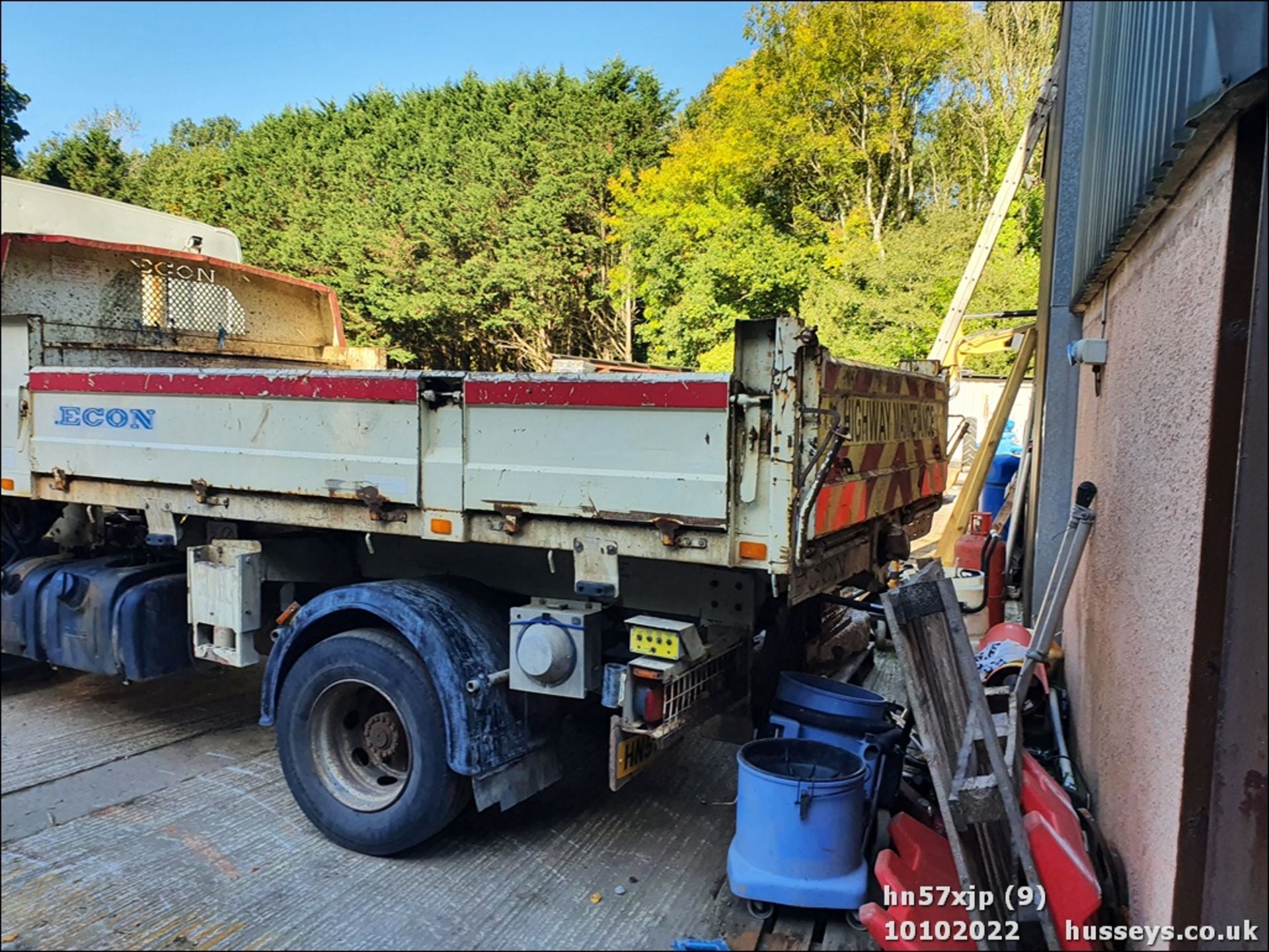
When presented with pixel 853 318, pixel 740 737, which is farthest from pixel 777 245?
pixel 740 737

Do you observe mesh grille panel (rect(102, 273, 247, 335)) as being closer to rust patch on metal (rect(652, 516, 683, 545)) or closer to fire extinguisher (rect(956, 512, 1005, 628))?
rust patch on metal (rect(652, 516, 683, 545))

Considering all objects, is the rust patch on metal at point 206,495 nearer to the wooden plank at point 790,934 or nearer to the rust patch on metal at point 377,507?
the rust patch on metal at point 377,507

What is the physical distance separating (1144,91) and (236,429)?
149 inches

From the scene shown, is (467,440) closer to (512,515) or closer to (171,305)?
(512,515)

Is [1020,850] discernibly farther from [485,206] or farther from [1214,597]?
[485,206]

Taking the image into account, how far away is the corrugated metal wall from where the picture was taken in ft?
5.92

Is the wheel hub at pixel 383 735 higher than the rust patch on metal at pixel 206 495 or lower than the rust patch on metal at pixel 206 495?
lower

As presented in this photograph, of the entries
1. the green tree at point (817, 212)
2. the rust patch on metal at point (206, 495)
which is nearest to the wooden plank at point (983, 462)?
the green tree at point (817, 212)

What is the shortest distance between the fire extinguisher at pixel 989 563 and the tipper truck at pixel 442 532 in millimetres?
1853

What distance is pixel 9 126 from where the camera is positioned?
17.1 feet

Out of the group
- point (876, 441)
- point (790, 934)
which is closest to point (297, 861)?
point (790, 934)

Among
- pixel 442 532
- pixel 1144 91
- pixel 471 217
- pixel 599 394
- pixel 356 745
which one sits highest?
pixel 471 217

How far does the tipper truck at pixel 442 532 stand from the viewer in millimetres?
3086

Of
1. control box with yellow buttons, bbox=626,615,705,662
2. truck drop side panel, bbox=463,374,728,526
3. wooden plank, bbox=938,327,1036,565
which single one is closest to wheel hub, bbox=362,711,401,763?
truck drop side panel, bbox=463,374,728,526
